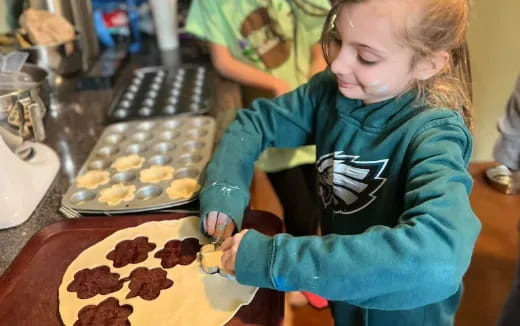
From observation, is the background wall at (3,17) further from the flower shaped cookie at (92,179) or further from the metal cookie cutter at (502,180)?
the metal cookie cutter at (502,180)

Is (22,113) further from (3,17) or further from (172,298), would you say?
(3,17)

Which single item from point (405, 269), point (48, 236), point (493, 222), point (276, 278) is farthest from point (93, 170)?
point (493, 222)

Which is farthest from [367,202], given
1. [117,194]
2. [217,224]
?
[117,194]

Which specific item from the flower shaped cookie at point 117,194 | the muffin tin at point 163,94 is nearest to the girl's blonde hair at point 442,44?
the flower shaped cookie at point 117,194

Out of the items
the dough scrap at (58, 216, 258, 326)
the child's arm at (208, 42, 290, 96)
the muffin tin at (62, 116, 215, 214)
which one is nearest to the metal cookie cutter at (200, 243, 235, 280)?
the dough scrap at (58, 216, 258, 326)

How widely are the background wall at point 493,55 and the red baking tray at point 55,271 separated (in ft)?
4.83

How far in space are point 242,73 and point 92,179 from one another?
22.0 inches

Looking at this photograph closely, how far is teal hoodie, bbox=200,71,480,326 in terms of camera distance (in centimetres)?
61

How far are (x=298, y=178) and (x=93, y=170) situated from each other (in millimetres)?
624

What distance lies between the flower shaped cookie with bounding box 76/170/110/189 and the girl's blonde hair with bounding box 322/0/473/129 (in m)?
0.48

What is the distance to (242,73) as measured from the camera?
1409mm

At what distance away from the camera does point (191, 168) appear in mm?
1006

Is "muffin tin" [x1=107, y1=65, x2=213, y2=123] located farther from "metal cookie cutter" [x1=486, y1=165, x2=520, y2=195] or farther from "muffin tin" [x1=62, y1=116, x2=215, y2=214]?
"metal cookie cutter" [x1=486, y1=165, x2=520, y2=195]

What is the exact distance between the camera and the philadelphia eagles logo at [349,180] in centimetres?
82
